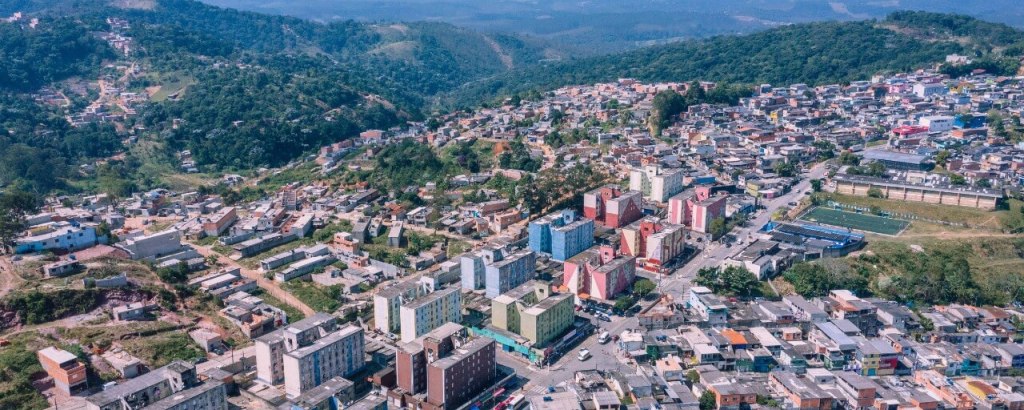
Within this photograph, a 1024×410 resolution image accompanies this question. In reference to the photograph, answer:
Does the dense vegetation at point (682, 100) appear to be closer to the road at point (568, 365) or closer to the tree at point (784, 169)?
the tree at point (784, 169)

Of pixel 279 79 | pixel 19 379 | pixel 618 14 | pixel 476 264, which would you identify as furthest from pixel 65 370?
pixel 618 14

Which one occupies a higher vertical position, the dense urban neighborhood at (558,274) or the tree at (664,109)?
the tree at (664,109)

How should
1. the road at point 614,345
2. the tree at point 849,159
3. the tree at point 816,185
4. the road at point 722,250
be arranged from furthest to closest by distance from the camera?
the tree at point 849,159
the tree at point 816,185
the road at point 722,250
the road at point 614,345

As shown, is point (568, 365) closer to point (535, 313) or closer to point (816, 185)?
point (535, 313)

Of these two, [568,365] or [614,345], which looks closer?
[568,365]

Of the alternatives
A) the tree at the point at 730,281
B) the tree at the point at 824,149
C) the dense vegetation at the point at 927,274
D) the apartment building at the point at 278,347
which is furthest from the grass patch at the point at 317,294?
the tree at the point at 824,149
